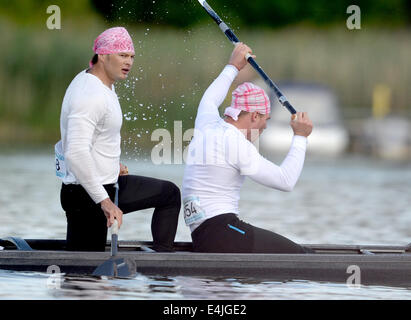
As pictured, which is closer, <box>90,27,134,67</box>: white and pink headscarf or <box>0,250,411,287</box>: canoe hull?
<box>90,27,134,67</box>: white and pink headscarf

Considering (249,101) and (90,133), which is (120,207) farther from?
(249,101)

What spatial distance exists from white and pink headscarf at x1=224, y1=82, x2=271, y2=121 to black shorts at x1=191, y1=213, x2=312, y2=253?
0.79 meters

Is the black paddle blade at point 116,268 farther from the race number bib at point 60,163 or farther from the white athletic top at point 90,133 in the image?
the race number bib at point 60,163

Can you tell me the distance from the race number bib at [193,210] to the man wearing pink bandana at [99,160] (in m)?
0.18

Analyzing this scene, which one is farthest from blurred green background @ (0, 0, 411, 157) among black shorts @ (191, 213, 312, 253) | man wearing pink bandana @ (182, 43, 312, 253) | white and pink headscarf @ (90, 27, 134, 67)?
white and pink headscarf @ (90, 27, 134, 67)

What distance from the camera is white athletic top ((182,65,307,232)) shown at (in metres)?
9.31

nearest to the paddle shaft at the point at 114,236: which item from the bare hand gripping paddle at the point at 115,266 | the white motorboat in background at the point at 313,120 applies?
the bare hand gripping paddle at the point at 115,266

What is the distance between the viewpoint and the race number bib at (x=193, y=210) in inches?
373

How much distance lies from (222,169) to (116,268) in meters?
1.07

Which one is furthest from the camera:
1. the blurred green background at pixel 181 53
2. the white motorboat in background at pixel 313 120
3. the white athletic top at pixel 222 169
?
the blurred green background at pixel 181 53

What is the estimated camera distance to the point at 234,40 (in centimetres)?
1040

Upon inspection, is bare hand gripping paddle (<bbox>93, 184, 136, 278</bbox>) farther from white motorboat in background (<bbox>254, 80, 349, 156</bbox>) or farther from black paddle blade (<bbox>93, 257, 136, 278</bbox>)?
white motorboat in background (<bbox>254, 80, 349, 156</bbox>)

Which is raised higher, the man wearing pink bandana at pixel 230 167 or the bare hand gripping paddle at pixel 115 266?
the man wearing pink bandana at pixel 230 167
